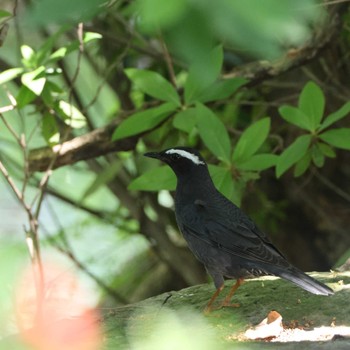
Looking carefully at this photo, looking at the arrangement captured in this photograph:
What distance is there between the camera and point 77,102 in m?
5.94

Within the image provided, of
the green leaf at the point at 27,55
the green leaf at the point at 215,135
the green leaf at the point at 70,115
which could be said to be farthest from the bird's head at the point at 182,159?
the green leaf at the point at 27,55

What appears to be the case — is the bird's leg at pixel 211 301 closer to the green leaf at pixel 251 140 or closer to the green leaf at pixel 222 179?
the green leaf at pixel 222 179

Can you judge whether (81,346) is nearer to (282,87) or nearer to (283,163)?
(283,163)

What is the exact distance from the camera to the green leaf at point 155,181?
4238 mm

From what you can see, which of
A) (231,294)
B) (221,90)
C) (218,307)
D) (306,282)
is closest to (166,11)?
(306,282)

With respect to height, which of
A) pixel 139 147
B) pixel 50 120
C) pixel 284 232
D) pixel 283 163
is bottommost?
pixel 284 232

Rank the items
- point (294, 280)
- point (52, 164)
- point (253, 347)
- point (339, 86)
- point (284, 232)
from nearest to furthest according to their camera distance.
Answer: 1. point (253, 347)
2. point (294, 280)
3. point (52, 164)
4. point (339, 86)
5. point (284, 232)

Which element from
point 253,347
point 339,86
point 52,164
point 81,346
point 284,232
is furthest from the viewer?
point 284,232

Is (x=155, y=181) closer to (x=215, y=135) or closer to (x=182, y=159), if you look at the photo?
(x=182, y=159)

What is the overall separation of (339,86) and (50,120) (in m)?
2.26

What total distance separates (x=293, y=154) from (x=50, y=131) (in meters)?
1.56

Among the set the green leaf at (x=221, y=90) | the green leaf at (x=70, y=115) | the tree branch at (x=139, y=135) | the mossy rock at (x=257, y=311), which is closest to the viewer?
the mossy rock at (x=257, y=311)

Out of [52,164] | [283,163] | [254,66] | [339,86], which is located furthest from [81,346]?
[339,86]

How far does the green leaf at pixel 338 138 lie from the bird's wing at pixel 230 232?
0.72m
